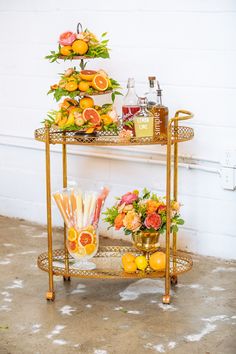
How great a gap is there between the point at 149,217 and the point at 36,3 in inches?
67.4

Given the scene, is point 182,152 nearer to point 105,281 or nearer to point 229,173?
point 229,173

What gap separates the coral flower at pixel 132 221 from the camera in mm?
3484

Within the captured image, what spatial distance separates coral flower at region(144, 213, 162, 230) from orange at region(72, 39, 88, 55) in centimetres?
76

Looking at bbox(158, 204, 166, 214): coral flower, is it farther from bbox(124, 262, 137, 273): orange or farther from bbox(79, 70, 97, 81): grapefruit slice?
bbox(79, 70, 97, 81): grapefruit slice

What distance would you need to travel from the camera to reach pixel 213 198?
13.5 ft

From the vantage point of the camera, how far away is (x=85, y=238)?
11.7 feet

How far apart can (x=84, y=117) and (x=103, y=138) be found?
0.14 m

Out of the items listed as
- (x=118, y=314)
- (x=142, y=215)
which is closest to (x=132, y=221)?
(x=142, y=215)

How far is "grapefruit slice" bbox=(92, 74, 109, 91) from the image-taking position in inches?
135

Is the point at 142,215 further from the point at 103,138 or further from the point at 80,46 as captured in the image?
Answer: the point at 80,46

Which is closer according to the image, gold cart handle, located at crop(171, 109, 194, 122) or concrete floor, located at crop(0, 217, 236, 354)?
concrete floor, located at crop(0, 217, 236, 354)

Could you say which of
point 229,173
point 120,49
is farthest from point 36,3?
point 229,173

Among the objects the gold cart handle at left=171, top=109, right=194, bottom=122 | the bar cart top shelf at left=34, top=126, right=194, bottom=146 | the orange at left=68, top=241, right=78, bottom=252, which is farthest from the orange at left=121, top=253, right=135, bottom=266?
the gold cart handle at left=171, top=109, right=194, bottom=122

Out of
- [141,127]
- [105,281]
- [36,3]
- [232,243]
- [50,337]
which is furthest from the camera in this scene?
[36,3]
